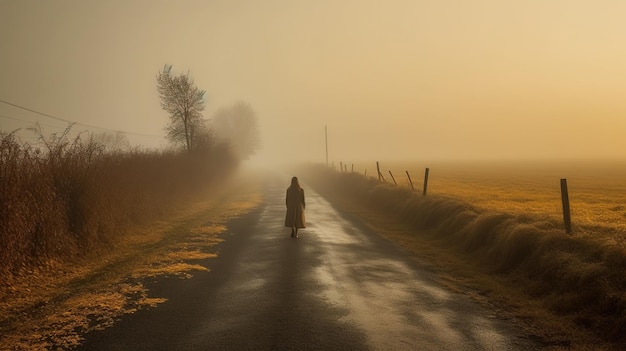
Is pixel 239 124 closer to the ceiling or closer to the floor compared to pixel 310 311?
closer to the ceiling

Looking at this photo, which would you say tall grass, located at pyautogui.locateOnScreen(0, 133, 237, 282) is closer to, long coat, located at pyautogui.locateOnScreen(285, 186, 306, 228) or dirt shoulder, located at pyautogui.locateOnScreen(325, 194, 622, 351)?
long coat, located at pyautogui.locateOnScreen(285, 186, 306, 228)

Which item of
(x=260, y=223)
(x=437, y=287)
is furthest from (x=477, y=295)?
(x=260, y=223)

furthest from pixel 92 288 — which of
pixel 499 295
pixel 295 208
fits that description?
pixel 499 295

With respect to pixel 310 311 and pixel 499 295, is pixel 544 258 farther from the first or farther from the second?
pixel 310 311

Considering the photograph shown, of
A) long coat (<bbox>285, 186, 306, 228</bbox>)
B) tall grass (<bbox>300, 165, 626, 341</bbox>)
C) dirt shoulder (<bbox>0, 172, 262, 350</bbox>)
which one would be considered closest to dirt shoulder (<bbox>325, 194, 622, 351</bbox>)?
tall grass (<bbox>300, 165, 626, 341</bbox>)

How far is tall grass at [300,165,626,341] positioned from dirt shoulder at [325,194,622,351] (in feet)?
0.82

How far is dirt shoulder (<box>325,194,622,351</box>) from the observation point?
21.9 ft

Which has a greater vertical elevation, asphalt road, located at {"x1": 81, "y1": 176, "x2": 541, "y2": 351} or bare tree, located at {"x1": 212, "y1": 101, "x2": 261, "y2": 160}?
bare tree, located at {"x1": 212, "y1": 101, "x2": 261, "y2": 160}

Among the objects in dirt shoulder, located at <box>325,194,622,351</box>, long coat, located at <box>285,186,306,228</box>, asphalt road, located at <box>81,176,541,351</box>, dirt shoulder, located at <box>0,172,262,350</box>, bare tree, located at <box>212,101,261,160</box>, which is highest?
bare tree, located at <box>212,101,261,160</box>

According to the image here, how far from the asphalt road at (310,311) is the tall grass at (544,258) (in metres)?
1.52

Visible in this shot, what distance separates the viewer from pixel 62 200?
13117mm

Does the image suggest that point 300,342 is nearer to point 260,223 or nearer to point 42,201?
point 42,201

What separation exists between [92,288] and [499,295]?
8.60m

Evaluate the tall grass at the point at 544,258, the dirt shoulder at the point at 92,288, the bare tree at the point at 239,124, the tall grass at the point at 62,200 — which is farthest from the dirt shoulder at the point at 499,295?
the bare tree at the point at 239,124
